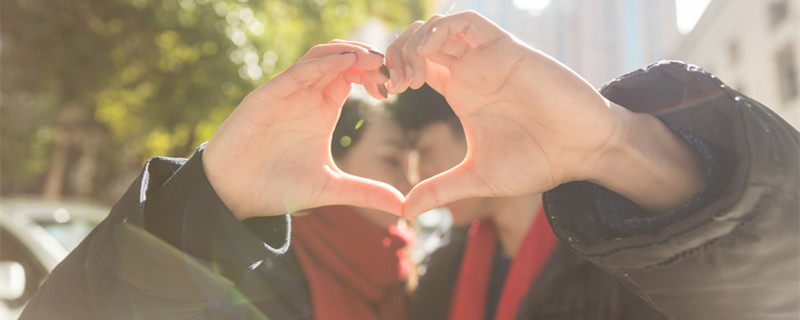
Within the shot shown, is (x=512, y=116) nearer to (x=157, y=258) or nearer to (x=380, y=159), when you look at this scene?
(x=157, y=258)

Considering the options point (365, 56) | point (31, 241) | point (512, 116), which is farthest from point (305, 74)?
point (31, 241)

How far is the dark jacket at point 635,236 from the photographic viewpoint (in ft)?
3.20

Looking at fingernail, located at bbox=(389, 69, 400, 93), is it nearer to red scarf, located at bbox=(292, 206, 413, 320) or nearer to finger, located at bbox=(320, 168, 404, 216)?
finger, located at bbox=(320, 168, 404, 216)

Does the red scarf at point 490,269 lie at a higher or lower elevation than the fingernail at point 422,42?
lower

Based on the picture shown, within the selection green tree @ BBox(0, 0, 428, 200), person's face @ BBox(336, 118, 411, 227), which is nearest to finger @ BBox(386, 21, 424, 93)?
person's face @ BBox(336, 118, 411, 227)

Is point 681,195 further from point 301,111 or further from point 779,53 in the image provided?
point 779,53

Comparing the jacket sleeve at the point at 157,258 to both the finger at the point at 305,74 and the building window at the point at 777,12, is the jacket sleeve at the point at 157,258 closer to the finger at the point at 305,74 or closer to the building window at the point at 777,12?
the finger at the point at 305,74

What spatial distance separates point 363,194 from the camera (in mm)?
1255

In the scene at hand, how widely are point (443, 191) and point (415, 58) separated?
317 mm

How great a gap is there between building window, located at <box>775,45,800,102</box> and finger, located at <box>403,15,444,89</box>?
1724 centimetres

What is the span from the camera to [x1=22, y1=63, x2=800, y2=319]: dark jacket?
97 cm

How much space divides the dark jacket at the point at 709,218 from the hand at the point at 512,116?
6 cm

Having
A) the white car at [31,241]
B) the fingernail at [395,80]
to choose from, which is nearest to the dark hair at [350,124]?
the fingernail at [395,80]

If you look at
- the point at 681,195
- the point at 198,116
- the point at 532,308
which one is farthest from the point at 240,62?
the point at 681,195
